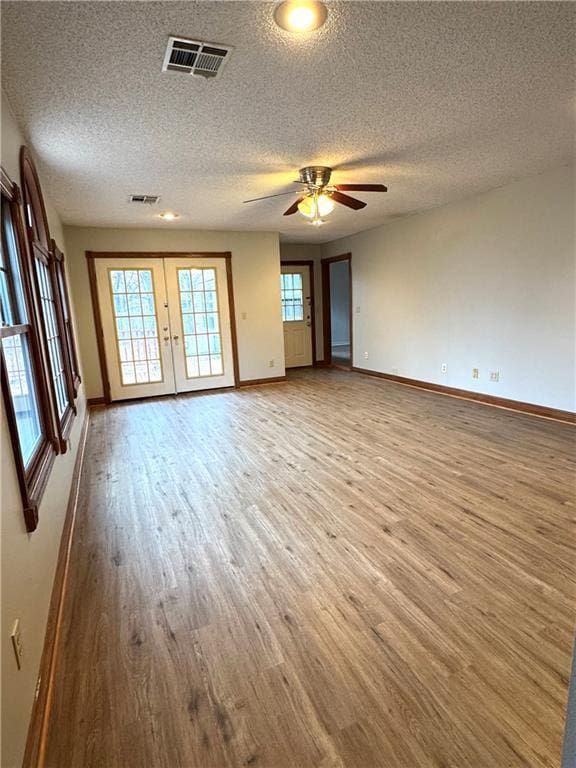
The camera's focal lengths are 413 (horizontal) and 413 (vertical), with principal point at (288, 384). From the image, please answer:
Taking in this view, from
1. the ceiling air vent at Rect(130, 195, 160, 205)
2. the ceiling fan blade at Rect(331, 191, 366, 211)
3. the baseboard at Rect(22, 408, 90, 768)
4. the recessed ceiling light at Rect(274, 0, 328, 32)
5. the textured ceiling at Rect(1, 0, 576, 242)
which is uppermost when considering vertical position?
the ceiling air vent at Rect(130, 195, 160, 205)

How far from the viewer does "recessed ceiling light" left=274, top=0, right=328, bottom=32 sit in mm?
1609

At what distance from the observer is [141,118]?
2549mm

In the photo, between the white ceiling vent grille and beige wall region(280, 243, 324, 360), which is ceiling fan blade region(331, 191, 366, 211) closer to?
the white ceiling vent grille

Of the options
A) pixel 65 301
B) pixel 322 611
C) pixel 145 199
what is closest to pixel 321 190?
pixel 145 199

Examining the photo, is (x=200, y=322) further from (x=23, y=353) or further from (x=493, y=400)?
(x=23, y=353)

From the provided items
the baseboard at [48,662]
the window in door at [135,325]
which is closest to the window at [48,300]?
the baseboard at [48,662]

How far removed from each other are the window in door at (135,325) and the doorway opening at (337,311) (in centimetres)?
367

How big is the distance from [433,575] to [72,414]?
3.05 meters

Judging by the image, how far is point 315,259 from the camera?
8.44 meters

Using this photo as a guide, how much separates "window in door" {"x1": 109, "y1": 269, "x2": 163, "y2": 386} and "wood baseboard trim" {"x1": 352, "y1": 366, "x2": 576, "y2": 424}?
12.4ft

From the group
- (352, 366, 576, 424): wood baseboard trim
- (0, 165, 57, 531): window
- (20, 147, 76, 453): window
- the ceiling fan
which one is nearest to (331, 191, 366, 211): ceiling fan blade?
the ceiling fan

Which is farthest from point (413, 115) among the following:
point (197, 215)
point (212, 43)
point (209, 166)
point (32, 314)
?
point (197, 215)

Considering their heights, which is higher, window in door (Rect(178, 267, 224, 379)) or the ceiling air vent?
the ceiling air vent

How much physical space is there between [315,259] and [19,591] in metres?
7.92
